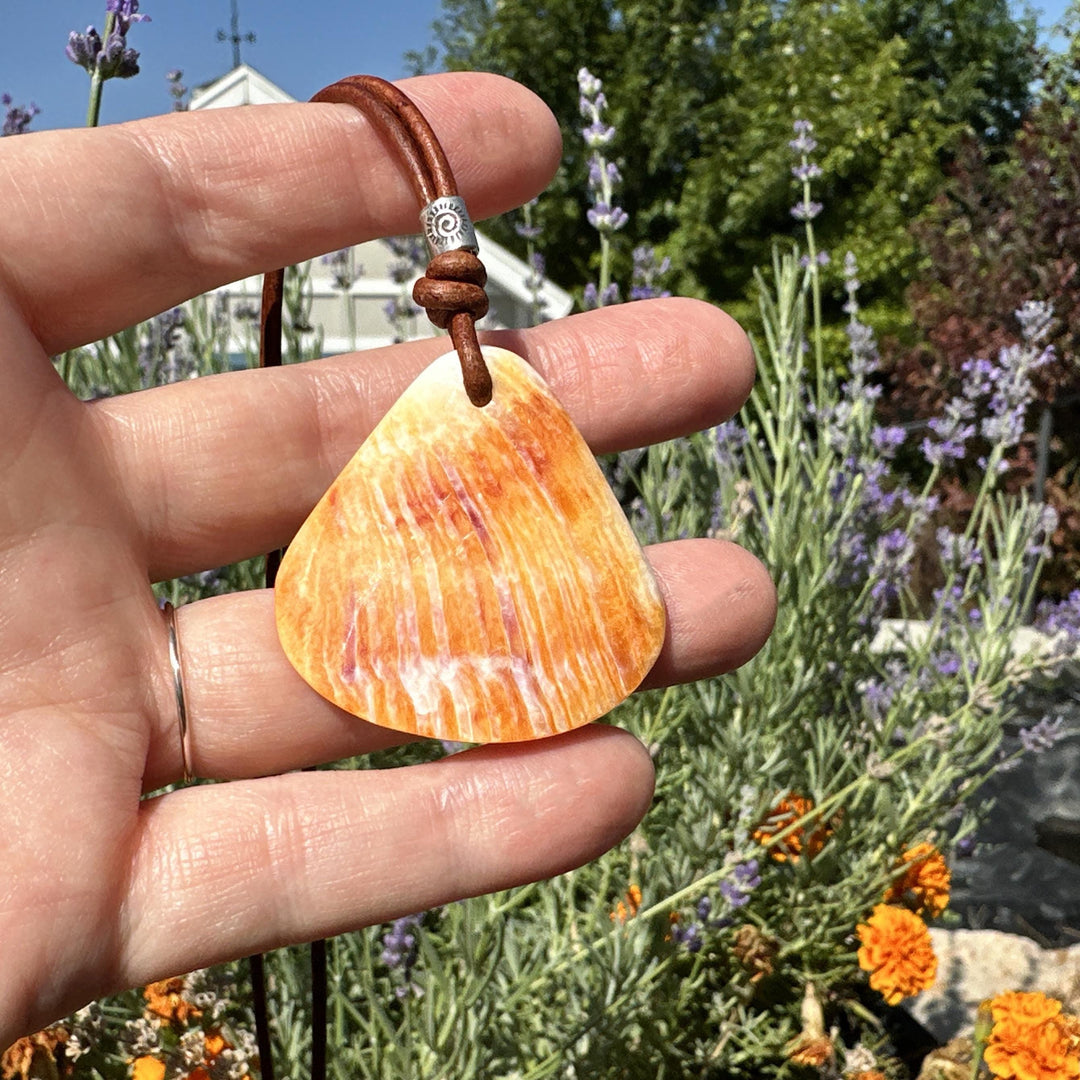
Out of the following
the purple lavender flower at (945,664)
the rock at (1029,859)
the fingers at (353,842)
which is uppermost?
the fingers at (353,842)

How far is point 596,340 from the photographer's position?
1.26 m

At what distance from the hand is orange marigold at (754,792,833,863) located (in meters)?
0.74

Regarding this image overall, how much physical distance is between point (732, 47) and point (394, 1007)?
17052mm

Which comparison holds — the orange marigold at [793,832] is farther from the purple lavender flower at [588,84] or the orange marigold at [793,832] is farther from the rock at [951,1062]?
the purple lavender flower at [588,84]

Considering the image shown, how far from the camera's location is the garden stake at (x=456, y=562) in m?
1.02

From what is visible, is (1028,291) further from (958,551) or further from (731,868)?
(731,868)

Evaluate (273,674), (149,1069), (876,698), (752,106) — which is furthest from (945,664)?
(752,106)

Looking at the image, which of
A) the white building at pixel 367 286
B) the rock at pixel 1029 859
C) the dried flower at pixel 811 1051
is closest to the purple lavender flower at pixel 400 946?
the dried flower at pixel 811 1051

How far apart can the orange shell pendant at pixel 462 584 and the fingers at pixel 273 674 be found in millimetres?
85

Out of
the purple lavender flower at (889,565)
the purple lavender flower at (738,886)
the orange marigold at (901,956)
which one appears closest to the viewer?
the purple lavender flower at (738,886)

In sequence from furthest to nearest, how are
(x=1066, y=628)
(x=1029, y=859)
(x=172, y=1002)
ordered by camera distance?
(x=1029, y=859) < (x=1066, y=628) < (x=172, y=1002)

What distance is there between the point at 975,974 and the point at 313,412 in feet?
6.60

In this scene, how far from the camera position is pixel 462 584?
1.03 meters

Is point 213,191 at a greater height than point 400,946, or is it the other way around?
point 213,191
